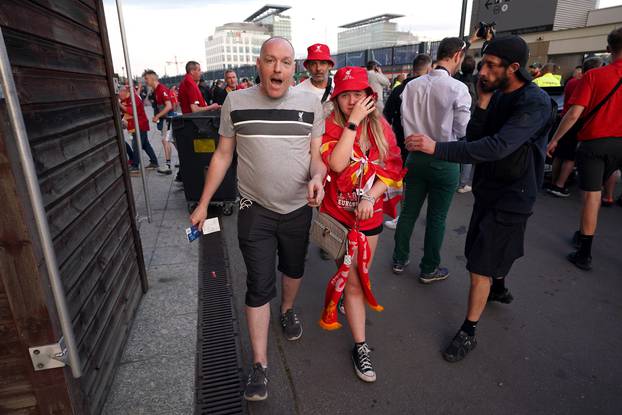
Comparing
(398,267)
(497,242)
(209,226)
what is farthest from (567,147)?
(209,226)

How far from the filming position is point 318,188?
211 centimetres

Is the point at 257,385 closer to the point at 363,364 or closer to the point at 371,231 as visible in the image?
the point at 363,364

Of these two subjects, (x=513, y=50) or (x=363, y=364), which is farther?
(x=363, y=364)

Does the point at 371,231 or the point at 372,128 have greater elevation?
the point at 372,128

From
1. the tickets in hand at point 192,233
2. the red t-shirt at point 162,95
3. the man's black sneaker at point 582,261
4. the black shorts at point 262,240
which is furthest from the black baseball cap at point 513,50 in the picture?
the red t-shirt at point 162,95

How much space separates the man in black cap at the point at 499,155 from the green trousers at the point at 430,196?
23.3 inches

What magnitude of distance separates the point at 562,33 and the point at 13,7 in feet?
97.9

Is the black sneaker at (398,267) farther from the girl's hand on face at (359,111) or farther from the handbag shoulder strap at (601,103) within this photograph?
the handbag shoulder strap at (601,103)

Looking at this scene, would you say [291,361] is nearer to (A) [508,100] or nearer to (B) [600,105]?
(A) [508,100]

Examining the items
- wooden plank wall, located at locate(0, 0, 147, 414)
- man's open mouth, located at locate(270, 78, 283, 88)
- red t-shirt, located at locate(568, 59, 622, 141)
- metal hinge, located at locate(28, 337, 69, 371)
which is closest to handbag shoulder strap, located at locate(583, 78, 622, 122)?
red t-shirt, located at locate(568, 59, 622, 141)

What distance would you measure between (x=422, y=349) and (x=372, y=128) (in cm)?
160

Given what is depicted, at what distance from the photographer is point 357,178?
2.27 metres

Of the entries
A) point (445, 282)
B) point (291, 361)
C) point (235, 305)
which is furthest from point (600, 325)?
point (235, 305)

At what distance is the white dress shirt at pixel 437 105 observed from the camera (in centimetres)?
329
